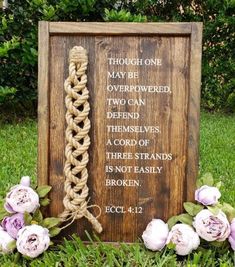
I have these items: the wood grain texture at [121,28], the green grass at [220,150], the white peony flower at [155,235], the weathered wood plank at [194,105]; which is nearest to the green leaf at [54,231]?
the white peony flower at [155,235]

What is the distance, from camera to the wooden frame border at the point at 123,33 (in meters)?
2.68

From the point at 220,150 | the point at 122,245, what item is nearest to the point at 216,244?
the point at 122,245

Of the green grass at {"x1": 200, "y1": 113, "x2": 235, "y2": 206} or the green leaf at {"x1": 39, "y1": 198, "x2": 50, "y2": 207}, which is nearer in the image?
the green leaf at {"x1": 39, "y1": 198, "x2": 50, "y2": 207}

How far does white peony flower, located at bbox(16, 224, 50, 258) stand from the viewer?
2576 millimetres

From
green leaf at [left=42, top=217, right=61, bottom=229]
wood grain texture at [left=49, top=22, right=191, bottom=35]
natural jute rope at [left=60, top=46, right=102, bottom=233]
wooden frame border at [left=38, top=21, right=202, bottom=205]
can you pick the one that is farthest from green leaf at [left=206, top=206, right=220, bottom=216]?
wood grain texture at [left=49, top=22, right=191, bottom=35]

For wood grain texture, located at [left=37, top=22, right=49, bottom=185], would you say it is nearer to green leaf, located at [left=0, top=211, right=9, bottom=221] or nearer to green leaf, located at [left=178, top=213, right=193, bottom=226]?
green leaf, located at [left=0, top=211, right=9, bottom=221]

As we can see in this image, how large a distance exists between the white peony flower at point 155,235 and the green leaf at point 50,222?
0.37 m

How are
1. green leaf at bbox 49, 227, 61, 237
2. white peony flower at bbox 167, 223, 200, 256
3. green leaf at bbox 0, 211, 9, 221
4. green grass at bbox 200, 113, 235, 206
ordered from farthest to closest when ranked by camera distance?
green grass at bbox 200, 113, 235, 206, green leaf at bbox 0, 211, 9, 221, green leaf at bbox 49, 227, 61, 237, white peony flower at bbox 167, 223, 200, 256

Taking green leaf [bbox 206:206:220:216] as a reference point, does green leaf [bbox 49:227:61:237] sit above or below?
below

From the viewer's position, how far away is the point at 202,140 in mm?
6062

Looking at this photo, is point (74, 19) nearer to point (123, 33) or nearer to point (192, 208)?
point (123, 33)

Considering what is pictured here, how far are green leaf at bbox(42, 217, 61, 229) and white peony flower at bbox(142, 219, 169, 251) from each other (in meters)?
0.37

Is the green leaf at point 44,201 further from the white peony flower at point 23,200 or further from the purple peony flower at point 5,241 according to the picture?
the purple peony flower at point 5,241

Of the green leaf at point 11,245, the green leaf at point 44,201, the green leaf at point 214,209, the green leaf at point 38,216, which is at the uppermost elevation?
the green leaf at point 44,201
